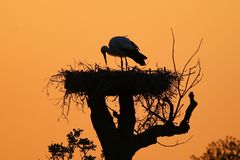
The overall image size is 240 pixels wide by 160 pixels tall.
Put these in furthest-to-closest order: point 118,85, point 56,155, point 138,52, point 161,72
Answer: point 56,155
point 138,52
point 161,72
point 118,85

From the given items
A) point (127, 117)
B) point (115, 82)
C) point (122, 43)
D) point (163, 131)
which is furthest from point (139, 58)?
point (163, 131)

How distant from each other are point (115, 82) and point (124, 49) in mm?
4984

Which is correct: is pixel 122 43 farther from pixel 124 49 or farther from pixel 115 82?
pixel 115 82

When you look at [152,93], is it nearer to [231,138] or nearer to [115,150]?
[115,150]

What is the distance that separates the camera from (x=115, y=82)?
19531 mm

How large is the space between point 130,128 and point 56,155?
7.11 meters

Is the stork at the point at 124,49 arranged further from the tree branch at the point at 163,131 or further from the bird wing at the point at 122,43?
the tree branch at the point at 163,131

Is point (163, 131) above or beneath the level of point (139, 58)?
beneath

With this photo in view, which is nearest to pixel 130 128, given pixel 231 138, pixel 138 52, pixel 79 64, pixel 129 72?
pixel 129 72

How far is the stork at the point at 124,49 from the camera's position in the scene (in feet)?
77.6

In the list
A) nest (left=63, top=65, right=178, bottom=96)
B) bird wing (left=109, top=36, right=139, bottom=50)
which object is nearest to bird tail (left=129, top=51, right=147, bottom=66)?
bird wing (left=109, top=36, right=139, bottom=50)

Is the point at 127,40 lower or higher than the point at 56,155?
higher

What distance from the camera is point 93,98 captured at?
1833cm

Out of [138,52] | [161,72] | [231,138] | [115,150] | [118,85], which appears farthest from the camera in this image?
[231,138]
